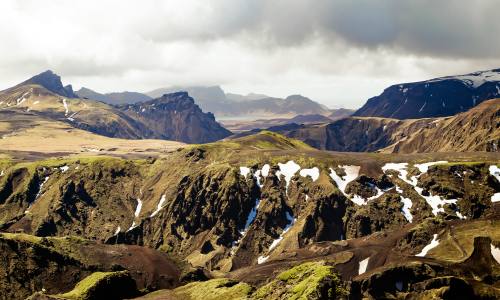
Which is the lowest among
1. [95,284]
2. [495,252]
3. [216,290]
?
[95,284]

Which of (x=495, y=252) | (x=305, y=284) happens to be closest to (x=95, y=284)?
(x=305, y=284)

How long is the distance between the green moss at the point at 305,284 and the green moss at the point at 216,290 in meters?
24.4

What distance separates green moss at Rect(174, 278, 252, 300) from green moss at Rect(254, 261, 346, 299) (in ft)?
80.1

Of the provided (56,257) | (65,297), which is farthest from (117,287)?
(56,257)

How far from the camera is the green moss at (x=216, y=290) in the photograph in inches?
5458

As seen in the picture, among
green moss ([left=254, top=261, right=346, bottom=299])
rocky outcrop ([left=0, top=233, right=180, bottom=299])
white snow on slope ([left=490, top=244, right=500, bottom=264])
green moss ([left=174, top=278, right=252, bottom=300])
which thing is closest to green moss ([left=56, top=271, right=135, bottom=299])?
rocky outcrop ([left=0, top=233, right=180, bottom=299])

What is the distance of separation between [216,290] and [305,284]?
201 ft

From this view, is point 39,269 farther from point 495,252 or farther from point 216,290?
point 495,252

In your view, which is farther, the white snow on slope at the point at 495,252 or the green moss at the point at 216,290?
the white snow on slope at the point at 495,252

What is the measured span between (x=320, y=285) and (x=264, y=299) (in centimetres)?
1774

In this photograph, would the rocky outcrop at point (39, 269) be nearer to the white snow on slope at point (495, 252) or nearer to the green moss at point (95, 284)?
the green moss at point (95, 284)

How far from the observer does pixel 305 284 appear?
312ft

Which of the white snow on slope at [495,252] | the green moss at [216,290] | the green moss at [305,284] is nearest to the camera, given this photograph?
the green moss at [305,284]

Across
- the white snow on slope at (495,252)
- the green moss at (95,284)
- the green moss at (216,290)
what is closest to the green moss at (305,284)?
the green moss at (216,290)
